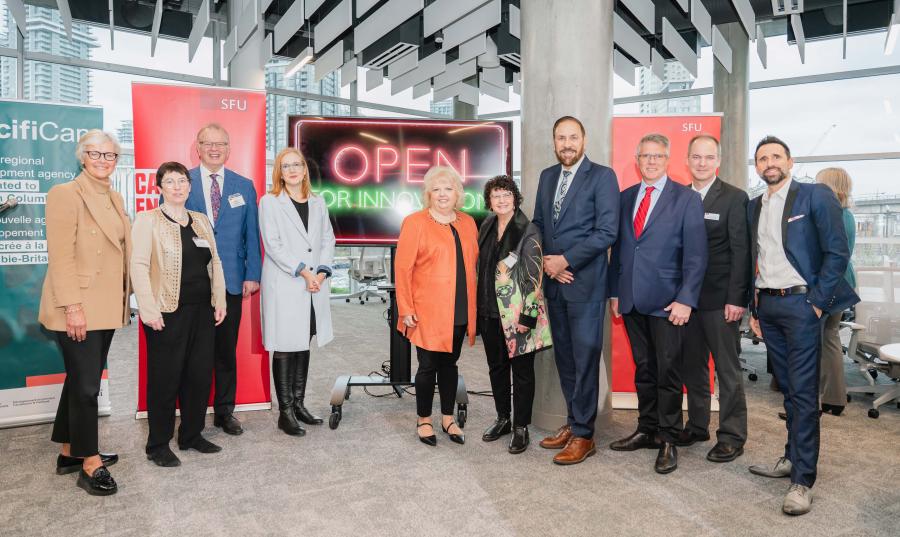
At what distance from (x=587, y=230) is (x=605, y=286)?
1.06 feet

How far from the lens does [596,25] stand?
11.6 feet

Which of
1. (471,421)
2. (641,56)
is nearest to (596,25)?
(471,421)

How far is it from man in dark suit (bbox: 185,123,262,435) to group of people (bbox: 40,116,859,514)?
1 cm

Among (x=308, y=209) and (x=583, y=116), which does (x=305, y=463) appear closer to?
(x=308, y=209)

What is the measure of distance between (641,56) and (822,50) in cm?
294

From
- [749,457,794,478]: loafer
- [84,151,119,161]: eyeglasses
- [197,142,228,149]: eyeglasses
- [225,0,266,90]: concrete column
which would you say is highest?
[225,0,266,90]: concrete column

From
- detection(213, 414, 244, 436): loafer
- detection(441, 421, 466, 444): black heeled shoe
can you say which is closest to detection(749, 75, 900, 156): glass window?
detection(441, 421, 466, 444): black heeled shoe

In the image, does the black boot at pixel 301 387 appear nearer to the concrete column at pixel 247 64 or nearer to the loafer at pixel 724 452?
the loafer at pixel 724 452

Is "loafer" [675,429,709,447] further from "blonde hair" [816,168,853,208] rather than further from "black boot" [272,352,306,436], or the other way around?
"black boot" [272,352,306,436]

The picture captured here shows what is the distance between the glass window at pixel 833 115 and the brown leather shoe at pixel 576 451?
6956 millimetres

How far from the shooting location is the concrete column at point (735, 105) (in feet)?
29.4

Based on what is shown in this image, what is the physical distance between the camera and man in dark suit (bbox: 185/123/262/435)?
3.48 metres

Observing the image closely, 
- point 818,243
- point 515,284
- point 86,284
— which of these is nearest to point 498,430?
point 515,284

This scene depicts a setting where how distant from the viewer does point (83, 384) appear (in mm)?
2637
